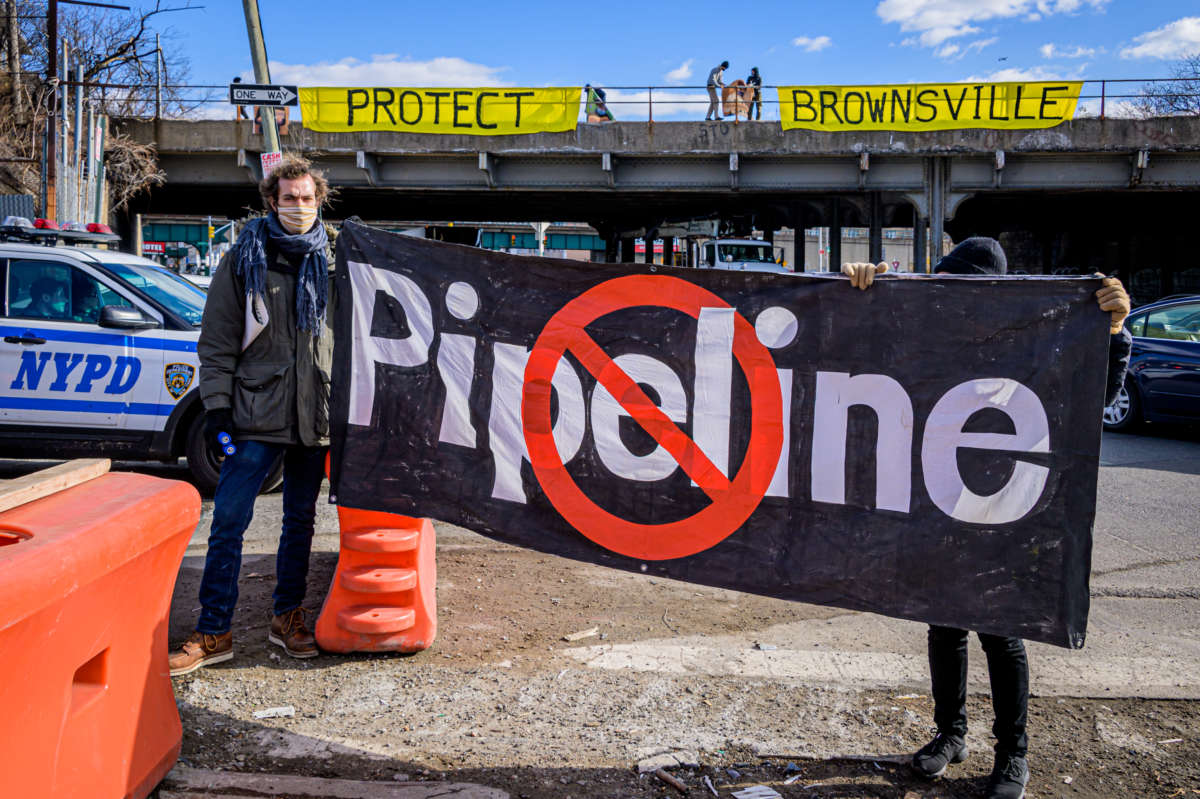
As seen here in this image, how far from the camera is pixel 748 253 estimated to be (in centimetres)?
3403

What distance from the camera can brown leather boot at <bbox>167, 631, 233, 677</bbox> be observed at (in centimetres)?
396

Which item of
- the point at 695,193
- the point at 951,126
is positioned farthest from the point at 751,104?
the point at 951,126

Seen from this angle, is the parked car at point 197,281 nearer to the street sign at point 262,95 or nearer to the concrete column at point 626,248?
the street sign at point 262,95

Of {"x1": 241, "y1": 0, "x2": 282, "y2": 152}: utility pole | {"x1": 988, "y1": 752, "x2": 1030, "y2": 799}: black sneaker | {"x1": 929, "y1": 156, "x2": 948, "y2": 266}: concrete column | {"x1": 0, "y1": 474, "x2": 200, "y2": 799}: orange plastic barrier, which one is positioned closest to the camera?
{"x1": 0, "y1": 474, "x2": 200, "y2": 799}: orange plastic barrier

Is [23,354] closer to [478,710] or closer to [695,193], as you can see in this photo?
[478,710]

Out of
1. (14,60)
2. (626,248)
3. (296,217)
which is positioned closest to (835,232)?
(626,248)

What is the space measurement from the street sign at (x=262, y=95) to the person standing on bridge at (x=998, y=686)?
886cm

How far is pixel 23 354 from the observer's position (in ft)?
25.2

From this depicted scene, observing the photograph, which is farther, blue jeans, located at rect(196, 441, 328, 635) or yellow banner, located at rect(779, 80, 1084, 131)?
yellow banner, located at rect(779, 80, 1084, 131)

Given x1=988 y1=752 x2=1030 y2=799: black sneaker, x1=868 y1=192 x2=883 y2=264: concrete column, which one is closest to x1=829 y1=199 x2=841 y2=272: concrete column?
x1=868 y1=192 x2=883 y2=264: concrete column

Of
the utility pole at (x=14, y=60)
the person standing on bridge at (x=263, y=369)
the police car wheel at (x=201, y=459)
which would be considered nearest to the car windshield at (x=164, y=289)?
the police car wheel at (x=201, y=459)

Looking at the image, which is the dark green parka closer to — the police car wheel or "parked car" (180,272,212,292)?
the police car wheel

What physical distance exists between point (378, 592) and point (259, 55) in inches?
379

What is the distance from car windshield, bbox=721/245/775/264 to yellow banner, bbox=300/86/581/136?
8951 mm
